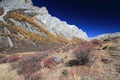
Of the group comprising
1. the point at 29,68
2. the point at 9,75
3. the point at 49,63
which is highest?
the point at 49,63

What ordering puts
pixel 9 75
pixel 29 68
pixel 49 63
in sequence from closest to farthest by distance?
pixel 49 63 → pixel 29 68 → pixel 9 75

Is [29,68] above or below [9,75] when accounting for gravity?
above

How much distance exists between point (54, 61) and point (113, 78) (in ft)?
16.6

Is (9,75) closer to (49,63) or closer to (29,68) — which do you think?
(29,68)

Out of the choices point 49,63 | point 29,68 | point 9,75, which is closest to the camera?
point 49,63

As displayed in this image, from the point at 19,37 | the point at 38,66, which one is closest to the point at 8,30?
the point at 19,37

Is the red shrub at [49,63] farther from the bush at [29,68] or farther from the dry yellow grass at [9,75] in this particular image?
the dry yellow grass at [9,75]

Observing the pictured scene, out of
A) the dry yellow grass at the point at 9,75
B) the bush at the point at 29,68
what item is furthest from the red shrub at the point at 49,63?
the dry yellow grass at the point at 9,75

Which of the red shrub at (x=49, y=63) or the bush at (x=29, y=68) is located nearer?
the bush at (x=29, y=68)

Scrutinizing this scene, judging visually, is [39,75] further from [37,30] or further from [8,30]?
[37,30]

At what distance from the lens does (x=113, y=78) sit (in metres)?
9.79

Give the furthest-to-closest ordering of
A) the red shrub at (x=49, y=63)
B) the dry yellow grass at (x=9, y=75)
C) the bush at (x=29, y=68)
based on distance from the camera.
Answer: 1. the dry yellow grass at (x=9, y=75)
2. the red shrub at (x=49, y=63)
3. the bush at (x=29, y=68)

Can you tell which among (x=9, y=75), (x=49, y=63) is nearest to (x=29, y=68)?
(x=49, y=63)

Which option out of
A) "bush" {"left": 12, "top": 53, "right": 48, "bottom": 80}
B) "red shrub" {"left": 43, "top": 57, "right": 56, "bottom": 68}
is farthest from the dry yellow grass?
"red shrub" {"left": 43, "top": 57, "right": 56, "bottom": 68}
